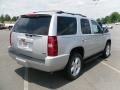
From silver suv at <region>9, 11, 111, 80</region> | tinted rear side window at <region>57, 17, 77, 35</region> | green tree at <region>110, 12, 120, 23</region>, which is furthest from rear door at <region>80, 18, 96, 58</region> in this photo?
green tree at <region>110, 12, 120, 23</region>

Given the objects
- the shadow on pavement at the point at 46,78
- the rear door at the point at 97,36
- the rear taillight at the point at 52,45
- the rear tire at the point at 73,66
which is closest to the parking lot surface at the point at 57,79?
the shadow on pavement at the point at 46,78

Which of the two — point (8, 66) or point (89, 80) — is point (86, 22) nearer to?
point (89, 80)

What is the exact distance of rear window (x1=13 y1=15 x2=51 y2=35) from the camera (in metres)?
5.28

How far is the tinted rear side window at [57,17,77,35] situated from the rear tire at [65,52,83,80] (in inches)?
29.5

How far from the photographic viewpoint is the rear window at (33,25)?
17.3 feet

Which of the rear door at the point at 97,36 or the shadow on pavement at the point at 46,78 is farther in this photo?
the rear door at the point at 97,36

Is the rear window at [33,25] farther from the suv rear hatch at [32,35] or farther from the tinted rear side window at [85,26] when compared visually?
the tinted rear side window at [85,26]

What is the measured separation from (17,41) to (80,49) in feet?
6.77

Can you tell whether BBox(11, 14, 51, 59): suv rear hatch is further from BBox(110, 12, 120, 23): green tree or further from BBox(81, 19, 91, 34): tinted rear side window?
BBox(110, 12, 120, 23): green tree

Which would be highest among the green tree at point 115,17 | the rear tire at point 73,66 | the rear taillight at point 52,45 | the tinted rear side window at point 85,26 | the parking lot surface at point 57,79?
the green tree at point 115,17

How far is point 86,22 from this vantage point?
6.93 m

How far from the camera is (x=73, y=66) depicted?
6094mm

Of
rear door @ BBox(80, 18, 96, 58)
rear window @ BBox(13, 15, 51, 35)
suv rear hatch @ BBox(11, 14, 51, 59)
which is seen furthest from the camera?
rear door @ BBox(80, 18, 96, 58)

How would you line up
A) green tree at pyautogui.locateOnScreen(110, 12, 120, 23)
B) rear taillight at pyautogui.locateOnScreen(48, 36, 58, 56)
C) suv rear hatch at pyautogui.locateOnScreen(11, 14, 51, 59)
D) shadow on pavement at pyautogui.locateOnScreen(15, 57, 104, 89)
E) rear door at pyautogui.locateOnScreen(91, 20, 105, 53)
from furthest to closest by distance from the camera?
green tree at pyautogui.locateOnScreen(110, 12, 120, 23), rear door at pyautogui.locateOnScreen(91, 20, 105, 53), shadow on pavement at pyautogui.locateOnScreen(15, 57, 104, 89), suv rear hatch at pyautogui.locateOnScreen(11, 14, 51, 59), rear taillight at pyautogui.locateOnScreen(48, 36, 58, 56)
